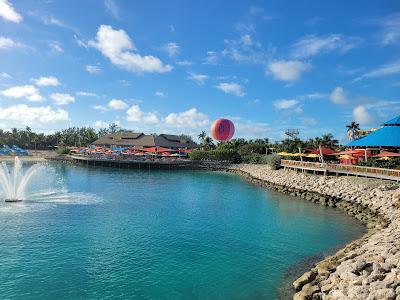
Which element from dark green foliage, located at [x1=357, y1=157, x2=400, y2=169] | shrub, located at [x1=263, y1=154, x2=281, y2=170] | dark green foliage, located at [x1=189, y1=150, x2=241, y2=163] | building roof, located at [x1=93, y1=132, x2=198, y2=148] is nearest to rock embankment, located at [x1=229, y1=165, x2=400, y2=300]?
dark green foliage, located at [x1=357, y1=157, x2=400, y2=169]

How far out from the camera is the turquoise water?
15.6 meters

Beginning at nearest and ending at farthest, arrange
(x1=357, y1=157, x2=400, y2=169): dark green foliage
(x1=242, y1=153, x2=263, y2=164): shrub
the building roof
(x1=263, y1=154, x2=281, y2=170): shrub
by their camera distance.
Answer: (x1=357, y1=157, x2=400, y2=169): dark green foliage < (x1=263, y1=154, x2=281, y2=170): shrub < (x1=242, y1=153, x2=263, y2=164): shrub < the building roof

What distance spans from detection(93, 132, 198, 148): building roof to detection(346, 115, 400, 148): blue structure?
6486cm

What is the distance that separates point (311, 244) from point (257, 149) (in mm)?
70450

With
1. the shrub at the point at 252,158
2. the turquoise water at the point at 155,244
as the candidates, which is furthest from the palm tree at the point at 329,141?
the turquoise water at the point at 155,244

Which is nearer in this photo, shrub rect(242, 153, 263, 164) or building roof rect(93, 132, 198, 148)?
shrub rect(242, 153, 263, 164)

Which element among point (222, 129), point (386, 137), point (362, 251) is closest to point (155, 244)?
point (362, 251)

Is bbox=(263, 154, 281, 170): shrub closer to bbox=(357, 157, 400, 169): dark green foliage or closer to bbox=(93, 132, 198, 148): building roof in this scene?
bbox=(357, 157, 400, 169): dark green foliage

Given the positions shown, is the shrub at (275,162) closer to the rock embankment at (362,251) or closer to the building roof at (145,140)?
the rock embankment at (362,251)

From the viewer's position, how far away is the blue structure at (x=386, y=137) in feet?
147

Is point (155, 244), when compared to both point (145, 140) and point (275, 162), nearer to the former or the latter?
point (275, 162)

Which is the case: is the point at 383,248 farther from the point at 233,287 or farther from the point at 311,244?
the point at 233,287

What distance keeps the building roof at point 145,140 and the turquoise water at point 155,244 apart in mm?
67535

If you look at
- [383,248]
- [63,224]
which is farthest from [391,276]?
[63,224]
